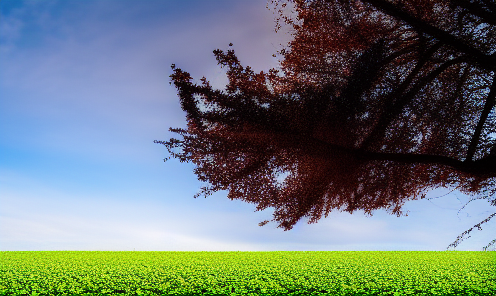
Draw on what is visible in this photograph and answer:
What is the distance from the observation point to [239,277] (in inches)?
353

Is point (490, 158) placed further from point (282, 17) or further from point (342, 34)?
point (282, 17)

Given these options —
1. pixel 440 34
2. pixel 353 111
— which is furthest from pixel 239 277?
pixel 440 34

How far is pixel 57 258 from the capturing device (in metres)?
13.1

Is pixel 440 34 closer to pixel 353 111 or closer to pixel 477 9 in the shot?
pixel 477 9

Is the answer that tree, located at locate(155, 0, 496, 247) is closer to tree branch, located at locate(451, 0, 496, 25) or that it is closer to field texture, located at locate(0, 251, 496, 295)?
tree branch, located at locate(451, 0, 496, 25)

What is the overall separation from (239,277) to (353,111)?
4938 millimetres

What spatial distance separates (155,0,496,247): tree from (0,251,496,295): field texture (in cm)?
145

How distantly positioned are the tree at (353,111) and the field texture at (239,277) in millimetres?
1451

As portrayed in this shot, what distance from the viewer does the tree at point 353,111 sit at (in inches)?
267

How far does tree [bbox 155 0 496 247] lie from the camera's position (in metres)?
6.79

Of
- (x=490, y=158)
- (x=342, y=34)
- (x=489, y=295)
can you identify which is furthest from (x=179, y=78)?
(x=489, y=295)

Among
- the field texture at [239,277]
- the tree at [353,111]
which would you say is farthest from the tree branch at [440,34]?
the field texture at [239,277]

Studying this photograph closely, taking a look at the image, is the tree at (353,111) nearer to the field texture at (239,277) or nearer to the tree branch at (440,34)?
the tree branch at (440,34)

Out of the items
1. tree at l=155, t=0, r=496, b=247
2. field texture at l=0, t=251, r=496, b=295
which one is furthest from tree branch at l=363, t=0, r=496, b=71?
field texture at l=0, t=251, r=496, b=295
